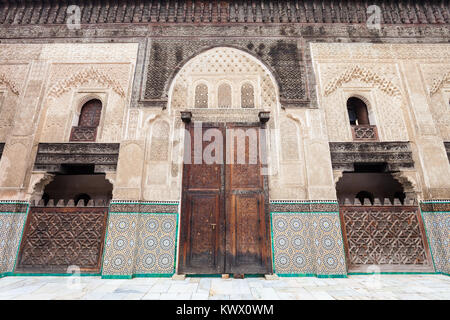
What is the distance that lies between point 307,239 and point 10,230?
16.5ft

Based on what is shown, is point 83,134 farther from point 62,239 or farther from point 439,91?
point 439,91

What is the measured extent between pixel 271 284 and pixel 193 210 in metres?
1.71

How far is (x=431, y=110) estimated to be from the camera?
4520 mm

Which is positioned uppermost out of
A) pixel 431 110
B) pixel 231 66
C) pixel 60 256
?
pixel 231 66

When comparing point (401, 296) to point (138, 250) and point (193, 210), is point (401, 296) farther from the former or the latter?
point (138, 250)

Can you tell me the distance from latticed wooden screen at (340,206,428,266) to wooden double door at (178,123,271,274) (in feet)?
4.87

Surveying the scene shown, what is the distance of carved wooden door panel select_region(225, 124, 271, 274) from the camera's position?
3.78m

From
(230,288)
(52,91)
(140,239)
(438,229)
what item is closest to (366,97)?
(438,229)

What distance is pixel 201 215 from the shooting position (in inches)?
157

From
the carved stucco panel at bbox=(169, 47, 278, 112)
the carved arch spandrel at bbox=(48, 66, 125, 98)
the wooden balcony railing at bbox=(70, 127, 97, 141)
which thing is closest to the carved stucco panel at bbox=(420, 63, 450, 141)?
the carved stucco panel at bbox=(169, 47, 278, 112)

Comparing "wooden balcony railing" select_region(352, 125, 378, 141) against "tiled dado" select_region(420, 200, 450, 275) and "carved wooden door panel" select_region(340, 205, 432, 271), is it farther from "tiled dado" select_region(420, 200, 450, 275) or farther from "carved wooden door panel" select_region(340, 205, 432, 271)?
"tiled dado" select_region(420, 200, 450, 275)

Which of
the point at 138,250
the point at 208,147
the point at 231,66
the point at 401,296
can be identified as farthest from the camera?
the point at 231,66

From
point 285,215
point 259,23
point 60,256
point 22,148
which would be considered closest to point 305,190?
point 285,215

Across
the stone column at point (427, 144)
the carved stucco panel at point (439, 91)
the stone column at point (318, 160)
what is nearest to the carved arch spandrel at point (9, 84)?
the stone column at point (318, 160)
